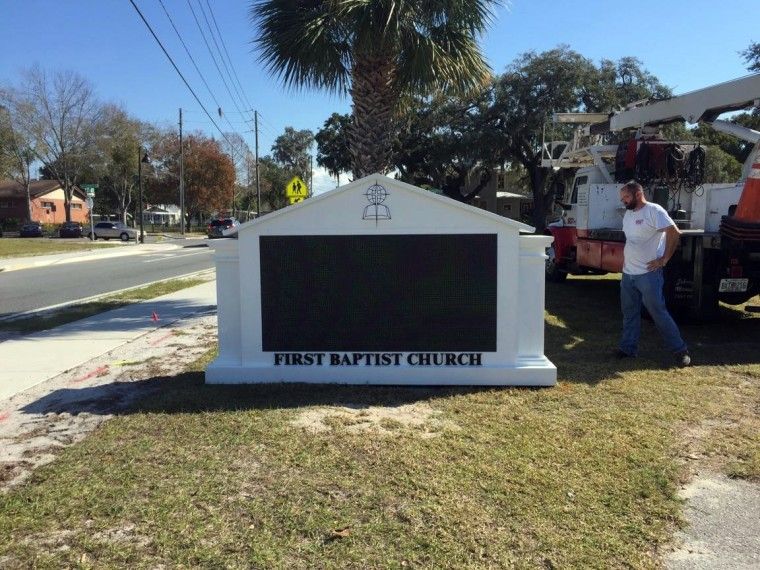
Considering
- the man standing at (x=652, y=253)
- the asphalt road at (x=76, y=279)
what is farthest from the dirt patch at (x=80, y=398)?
the asphalt road at (x=76, y=279)

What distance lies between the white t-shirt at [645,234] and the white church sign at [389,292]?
1489 millimetres

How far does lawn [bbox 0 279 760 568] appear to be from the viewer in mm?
2994

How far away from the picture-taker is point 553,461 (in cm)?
395

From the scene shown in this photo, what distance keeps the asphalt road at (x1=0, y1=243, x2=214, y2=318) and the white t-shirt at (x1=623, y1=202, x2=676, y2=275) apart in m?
10.4

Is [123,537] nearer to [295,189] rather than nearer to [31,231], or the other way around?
[295,189]

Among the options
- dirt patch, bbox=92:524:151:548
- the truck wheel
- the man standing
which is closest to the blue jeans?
the man standing

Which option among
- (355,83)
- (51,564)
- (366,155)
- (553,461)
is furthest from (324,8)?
(51,564)

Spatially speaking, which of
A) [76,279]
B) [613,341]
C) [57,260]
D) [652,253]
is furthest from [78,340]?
[57,260]

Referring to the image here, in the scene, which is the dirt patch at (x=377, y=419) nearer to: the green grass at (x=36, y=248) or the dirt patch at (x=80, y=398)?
the dirt patch at (x=80, y=398)

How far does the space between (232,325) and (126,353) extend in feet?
7.97

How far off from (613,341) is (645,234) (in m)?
1.76

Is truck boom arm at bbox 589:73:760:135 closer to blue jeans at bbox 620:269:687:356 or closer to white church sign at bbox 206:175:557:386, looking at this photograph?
blue jeans at bbox 620:269:687:356

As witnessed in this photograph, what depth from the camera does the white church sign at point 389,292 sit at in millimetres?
5500

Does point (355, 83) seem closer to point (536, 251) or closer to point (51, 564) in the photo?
point (536, 251)
